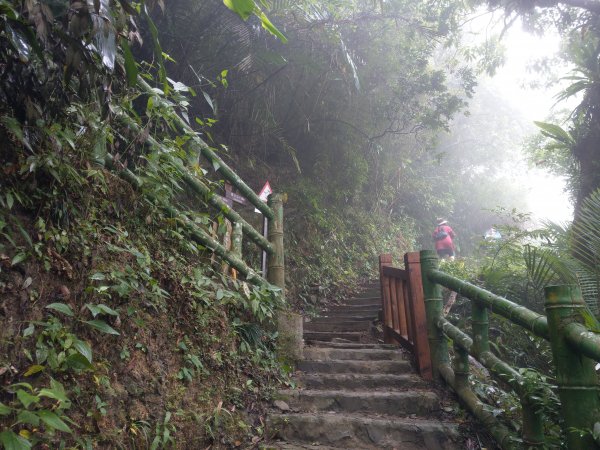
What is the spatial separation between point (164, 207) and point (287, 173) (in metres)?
5.71

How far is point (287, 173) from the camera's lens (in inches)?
339

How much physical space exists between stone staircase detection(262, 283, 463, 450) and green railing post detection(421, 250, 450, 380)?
0.23 meters

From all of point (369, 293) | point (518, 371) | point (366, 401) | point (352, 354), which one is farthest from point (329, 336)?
point (369, 293)

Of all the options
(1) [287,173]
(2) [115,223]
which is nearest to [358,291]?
(1) [287,173]

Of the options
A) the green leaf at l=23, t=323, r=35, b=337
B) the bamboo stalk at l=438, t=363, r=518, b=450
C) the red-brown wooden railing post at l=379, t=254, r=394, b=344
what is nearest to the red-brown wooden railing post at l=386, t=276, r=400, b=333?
the red-brown wooden railing post at l=379, t=254, r=394, b=344

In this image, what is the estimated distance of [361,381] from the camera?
353cm

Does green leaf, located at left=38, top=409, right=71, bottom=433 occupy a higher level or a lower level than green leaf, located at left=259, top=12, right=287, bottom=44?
lower

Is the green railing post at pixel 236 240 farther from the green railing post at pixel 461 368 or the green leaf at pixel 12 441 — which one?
the green leaf at pixel 12 441

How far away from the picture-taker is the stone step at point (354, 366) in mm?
3727

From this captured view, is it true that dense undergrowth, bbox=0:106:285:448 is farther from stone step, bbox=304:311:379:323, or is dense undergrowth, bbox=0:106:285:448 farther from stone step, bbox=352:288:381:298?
stone step, bbox=352:288:381:298

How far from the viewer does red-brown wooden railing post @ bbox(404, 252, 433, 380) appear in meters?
3.47

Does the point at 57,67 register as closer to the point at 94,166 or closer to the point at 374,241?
the point at 94,166

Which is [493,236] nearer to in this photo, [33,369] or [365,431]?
[365,431]

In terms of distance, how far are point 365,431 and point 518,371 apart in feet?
3.57
